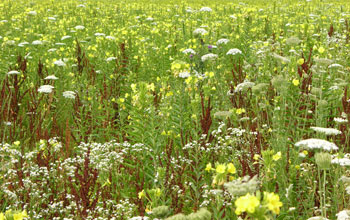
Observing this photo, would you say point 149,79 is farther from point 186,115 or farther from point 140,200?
point 140,200

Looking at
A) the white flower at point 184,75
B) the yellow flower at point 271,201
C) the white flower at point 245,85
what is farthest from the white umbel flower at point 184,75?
the yellow flower at point 271,201

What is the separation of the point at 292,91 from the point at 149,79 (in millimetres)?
2702

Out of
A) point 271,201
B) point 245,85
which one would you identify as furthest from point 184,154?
point 271,201

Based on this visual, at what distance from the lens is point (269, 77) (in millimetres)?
5074

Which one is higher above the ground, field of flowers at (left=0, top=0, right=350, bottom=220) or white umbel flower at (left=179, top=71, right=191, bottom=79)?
white umbel flower at (left=179, top=71, right=191, bottom=79)

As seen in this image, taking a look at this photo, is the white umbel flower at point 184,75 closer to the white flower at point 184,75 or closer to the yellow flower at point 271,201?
the white flower at point 184,75

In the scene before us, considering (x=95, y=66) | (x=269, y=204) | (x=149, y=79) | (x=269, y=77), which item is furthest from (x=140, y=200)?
(x=95, y=66)

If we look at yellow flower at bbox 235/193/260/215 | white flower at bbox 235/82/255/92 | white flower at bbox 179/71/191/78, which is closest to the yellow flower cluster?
yellow flower at bbox 235/193/260/215

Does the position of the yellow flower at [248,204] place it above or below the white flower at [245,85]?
above

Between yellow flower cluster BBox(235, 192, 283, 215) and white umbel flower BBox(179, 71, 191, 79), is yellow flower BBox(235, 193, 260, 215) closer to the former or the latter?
yellow flower cluster BBox(235, 192, 283, 215)

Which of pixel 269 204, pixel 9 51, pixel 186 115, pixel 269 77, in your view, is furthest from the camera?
pixel 9 51

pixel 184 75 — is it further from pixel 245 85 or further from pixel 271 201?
pixel 271 201

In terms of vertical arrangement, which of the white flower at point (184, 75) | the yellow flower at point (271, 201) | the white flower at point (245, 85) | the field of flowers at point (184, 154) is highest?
the yellow flower at point (271, 201)

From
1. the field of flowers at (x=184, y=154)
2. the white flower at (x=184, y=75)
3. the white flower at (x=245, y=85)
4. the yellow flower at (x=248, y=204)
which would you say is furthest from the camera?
the white flower at (x=184, y=75)
